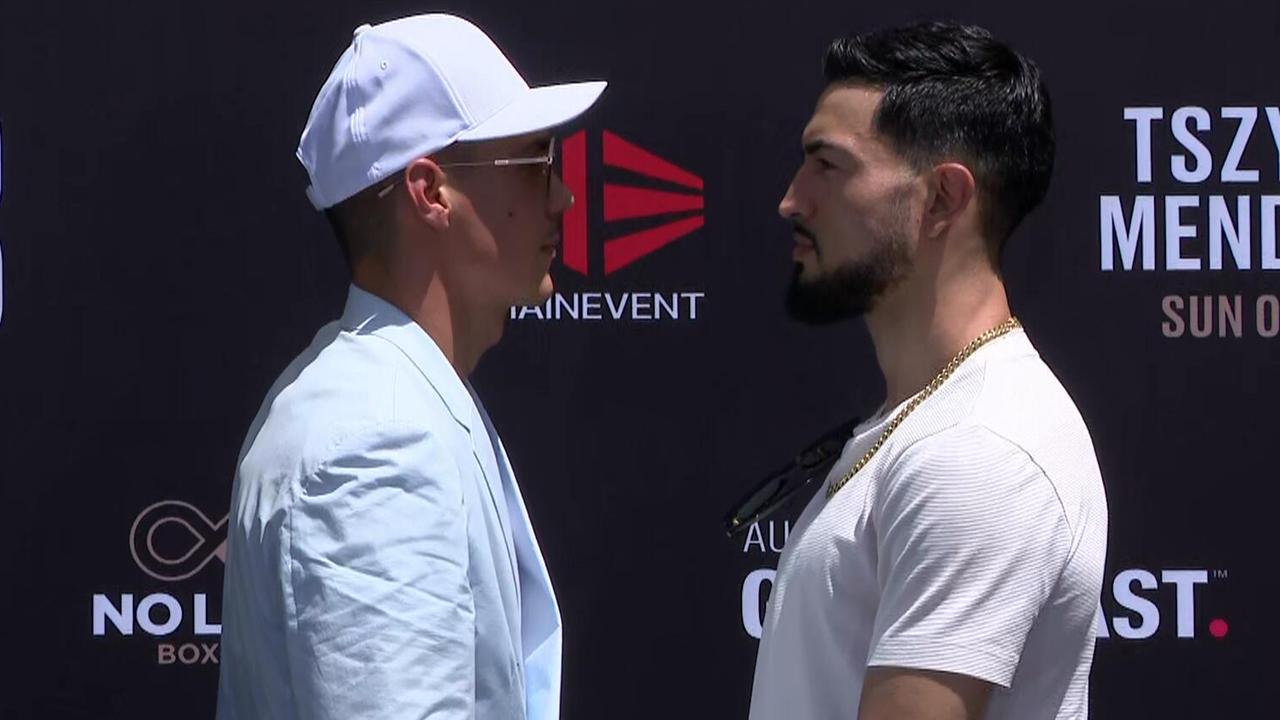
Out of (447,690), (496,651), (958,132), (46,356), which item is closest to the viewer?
(447,690)

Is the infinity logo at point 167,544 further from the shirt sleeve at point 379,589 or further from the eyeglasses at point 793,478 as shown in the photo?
the shirt sleeve at point 379,589

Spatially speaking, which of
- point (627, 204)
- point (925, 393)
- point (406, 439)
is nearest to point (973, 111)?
point (925, 393)

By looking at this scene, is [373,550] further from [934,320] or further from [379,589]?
[934,320]

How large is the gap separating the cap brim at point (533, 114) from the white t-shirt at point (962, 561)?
0.36m

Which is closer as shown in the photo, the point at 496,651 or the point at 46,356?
the point at 496,651

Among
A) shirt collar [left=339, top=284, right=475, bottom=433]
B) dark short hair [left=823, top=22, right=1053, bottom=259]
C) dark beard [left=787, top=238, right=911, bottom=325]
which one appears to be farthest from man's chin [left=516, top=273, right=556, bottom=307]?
dark short hair [left=823, top=22, right=1053, bottom=259]

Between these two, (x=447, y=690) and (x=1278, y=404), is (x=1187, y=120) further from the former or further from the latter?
(x=447, y=690)

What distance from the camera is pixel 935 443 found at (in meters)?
1.31

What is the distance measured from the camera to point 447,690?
118cm

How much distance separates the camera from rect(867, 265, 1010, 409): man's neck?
143 cm

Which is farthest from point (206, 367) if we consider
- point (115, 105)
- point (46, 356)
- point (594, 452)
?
point (594, 452)

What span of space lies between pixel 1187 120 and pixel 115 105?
1549mm

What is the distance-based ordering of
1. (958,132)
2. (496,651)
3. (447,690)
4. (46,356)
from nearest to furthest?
1. (447,690)
2. (496,651)
3. (958,132)
4. (46,356)

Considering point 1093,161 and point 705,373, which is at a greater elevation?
point 1093,161
